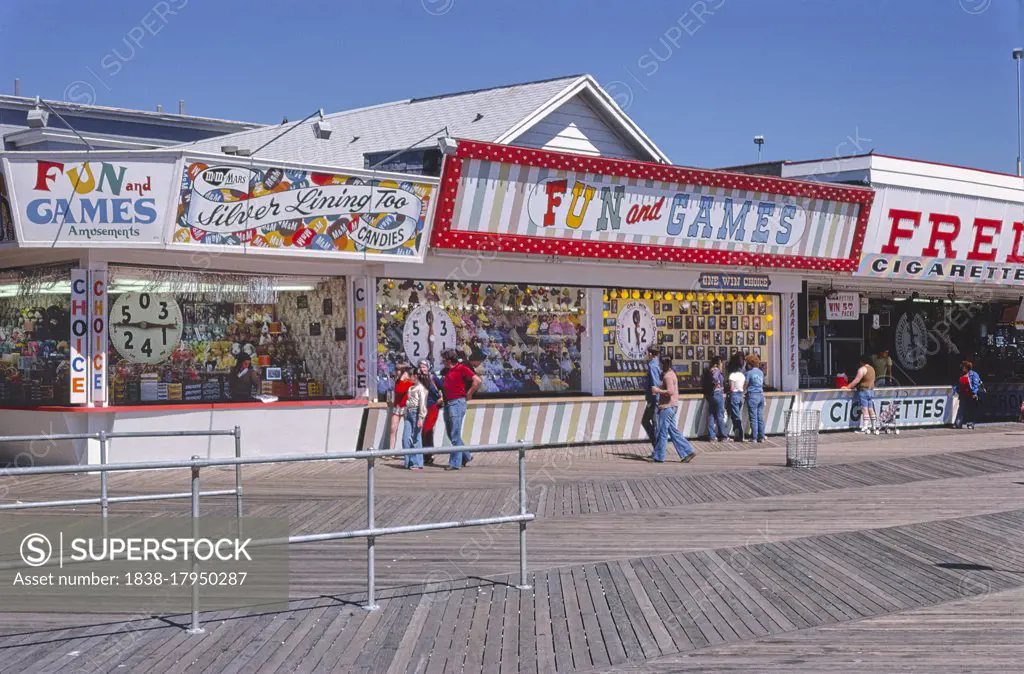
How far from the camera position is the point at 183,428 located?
61.5ft

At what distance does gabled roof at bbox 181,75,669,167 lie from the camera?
2484cm

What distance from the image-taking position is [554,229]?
21906 millimetres

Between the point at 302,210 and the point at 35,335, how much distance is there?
4.64m

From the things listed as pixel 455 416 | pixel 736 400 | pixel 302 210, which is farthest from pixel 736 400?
pixel 302 210

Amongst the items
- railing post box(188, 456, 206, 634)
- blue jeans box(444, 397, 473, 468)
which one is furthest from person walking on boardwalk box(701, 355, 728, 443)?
railing post box(188, 456, 206, 634)

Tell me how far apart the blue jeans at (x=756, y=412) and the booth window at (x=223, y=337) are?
8091mm

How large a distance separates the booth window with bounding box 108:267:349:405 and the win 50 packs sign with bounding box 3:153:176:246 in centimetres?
110

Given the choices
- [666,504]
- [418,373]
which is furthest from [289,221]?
[666,504]

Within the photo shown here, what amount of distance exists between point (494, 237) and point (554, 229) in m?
1.28

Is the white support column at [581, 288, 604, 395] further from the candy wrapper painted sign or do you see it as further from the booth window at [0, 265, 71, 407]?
the booth window at [0, 265, 71, 407]

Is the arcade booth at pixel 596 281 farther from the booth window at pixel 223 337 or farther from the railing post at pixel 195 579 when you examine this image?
the railing post at pixel 195 579

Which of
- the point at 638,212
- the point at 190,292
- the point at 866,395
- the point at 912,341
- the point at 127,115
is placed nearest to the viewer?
the point at 190,292

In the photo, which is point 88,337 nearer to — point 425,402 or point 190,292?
point 190,292

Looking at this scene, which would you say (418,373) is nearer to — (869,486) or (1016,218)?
(869,486)
